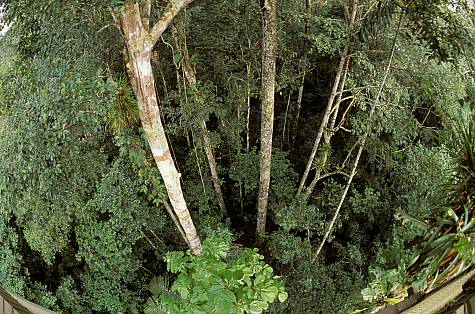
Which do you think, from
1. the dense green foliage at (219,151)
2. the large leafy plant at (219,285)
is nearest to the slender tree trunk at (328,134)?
the dense green foliage at (219,151)

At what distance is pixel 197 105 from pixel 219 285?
141 cm

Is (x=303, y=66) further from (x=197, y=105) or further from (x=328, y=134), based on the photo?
(x=197, y=105)

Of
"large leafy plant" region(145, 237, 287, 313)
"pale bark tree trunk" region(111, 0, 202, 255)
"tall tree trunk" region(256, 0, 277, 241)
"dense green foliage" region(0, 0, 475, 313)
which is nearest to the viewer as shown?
"pale bark tree trunk" region(111, 0, 202, 255)

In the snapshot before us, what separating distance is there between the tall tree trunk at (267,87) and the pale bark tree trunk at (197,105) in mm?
391

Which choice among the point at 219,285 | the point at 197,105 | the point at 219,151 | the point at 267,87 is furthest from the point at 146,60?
the point at 219,151

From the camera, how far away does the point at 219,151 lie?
3.40 metres

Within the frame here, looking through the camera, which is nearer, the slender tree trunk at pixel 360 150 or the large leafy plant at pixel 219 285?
the large leafy plant at pixel 219 285

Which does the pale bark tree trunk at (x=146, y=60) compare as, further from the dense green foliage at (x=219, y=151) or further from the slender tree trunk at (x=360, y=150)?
the slender tree trunk at (x=360, y=150)

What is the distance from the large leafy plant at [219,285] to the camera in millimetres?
1755

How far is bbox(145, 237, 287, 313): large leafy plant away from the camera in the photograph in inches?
69.1

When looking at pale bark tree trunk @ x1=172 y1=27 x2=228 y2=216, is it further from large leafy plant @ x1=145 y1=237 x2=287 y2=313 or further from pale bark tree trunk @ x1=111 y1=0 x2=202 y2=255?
large leafy plant @ x1=145 y1=237 x2=287 y2=313

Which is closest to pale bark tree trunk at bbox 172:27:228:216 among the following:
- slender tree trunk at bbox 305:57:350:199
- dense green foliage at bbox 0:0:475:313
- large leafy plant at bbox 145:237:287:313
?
dense green foliage at bbox 0:0:475:313

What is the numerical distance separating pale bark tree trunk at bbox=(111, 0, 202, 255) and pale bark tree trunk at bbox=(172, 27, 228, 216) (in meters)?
0.80

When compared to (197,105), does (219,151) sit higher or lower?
lower
